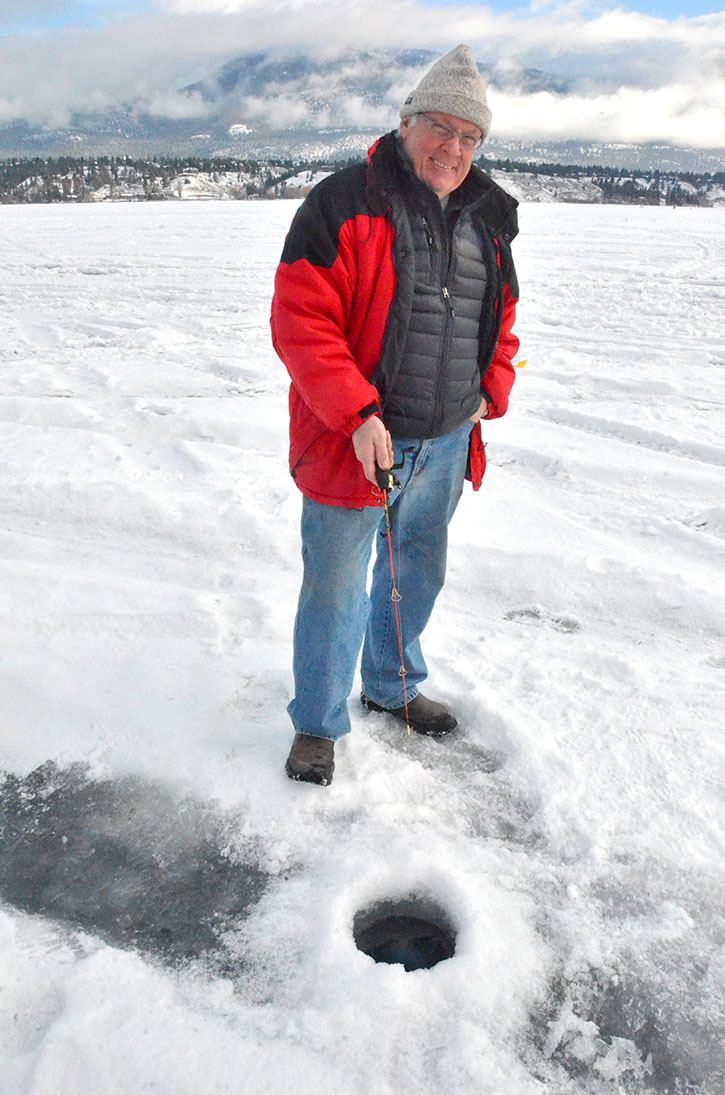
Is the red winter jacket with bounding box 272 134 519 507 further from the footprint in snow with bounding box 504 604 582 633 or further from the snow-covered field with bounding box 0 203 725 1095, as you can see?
the footprint in snow with bounding box 504 604 582 633

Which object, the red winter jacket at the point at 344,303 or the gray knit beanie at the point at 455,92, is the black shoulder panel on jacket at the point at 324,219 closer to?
the red winter jacket at the point at 344,303

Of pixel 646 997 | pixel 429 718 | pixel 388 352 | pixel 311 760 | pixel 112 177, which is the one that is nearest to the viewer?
pixel 646 997

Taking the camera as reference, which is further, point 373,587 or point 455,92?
point 373,587

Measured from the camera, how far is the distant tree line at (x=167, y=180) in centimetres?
8419

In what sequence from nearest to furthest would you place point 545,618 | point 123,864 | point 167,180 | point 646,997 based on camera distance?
1. point 646,997
2. point 123,864
3. point 545,618
4. point 167,180

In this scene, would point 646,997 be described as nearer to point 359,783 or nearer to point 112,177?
point 359,783

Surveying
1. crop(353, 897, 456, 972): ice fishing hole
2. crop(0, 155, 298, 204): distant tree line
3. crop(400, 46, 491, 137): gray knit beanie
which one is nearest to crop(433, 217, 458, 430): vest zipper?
crop(400, 46, 491, 137): gray knit beanie

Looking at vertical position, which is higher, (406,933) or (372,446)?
(372,446)

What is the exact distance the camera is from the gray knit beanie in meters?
1.94

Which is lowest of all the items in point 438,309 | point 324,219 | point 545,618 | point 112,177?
point 545,618

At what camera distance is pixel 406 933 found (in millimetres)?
2029

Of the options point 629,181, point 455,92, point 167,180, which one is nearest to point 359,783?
point 455,92

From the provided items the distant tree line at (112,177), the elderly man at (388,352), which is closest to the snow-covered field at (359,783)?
the elderly man at (388,352)

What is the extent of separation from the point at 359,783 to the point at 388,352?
4.59 ft
